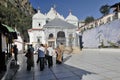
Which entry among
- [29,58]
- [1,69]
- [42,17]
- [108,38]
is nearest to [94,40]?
[108,38]

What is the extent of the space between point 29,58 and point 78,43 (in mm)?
34935

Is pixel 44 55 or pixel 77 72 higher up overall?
pixel 44 55

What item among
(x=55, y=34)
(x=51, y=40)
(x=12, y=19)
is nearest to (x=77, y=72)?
(x=51, y=40)

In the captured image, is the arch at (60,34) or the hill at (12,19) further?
the arch at (60,34)

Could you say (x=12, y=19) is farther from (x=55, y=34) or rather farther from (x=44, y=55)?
(x=44, y=55)

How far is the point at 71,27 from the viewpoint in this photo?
51562 mm

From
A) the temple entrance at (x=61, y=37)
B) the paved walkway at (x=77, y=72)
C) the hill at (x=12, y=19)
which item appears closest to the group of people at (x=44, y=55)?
the paved walkway at (x=77, y=72)

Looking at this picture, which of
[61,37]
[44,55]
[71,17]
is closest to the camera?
[44,55]

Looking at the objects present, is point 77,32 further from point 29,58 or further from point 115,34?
point 29,58

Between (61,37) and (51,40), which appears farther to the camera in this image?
(61,37)

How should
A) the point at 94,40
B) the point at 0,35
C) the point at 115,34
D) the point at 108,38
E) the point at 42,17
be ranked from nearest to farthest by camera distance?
the point at 0,35, the point at 115,34, the point at 108,38, the point at 94,40, the point at 42,17

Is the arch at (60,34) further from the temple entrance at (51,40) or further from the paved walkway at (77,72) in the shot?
the paved walkway at (77,72)

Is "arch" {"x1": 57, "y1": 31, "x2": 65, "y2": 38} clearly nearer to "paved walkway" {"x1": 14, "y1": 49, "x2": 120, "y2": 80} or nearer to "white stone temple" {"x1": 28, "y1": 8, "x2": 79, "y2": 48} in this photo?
"white stone temple" {"x1": 28, "y1": 8, "x2": 79, "y2": 48}

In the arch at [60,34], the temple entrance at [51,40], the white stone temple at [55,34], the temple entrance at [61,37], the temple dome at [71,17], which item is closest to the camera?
the temple entrance at [51,40]
